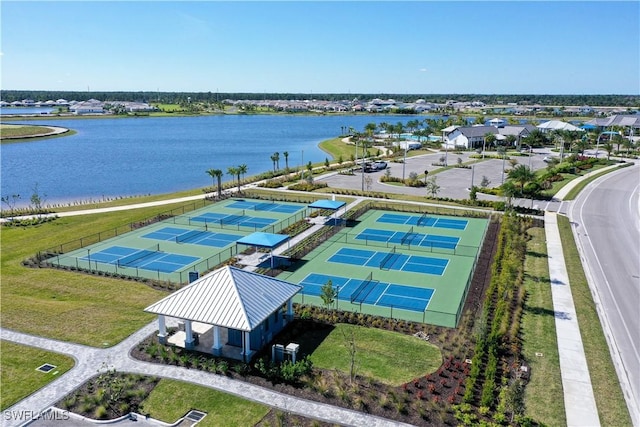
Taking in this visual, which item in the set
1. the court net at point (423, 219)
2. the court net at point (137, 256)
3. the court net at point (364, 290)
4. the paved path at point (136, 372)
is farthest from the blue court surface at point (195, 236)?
the court net at point (423, 219)

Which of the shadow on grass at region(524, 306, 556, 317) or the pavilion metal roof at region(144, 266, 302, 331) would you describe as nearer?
the pavilion metal roof at region(144, 266, 302, 331)

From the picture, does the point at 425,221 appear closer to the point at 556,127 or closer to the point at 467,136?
the point at 467,136

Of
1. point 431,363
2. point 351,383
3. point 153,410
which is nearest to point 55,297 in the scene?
point 153,410

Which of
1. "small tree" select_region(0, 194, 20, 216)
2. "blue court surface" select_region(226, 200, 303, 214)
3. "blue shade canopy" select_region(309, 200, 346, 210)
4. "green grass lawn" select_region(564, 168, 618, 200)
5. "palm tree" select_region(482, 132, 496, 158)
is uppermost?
"palm tree" select_region(482, 132, 496, 158)

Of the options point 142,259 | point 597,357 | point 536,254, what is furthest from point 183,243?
point 597,357

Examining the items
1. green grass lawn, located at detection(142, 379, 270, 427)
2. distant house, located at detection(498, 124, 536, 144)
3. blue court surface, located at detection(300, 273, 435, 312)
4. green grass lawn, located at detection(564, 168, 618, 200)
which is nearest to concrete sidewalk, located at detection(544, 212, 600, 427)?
blue court surface, located at detection(300, 273, 435, 312)

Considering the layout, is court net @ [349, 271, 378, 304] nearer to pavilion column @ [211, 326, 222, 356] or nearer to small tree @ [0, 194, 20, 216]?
pavilion column @ [211, 326, 222, 356]
